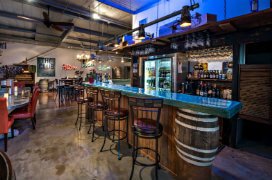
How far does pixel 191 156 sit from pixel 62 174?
1810 mm

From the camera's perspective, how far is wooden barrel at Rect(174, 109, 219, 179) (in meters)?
1.64

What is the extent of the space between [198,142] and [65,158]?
2.18 metres

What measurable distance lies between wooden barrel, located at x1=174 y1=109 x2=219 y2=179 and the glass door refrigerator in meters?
2.53

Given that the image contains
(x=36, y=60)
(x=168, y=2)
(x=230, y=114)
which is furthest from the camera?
(x=36, y=60)

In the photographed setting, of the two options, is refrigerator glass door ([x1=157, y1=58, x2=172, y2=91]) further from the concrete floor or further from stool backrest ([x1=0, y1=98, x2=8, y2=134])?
Answer: stool backrest ([x1=0, y1=98, x2=8, y2=134])

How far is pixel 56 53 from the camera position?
496 inches

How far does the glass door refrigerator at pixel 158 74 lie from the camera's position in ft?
14.5

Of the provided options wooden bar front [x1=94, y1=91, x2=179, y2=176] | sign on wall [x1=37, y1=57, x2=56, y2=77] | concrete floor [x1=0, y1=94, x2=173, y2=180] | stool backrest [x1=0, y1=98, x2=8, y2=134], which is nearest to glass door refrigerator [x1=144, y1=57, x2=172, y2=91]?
wooden bar front [x1=94, y1=91, x2=179, y2=176]

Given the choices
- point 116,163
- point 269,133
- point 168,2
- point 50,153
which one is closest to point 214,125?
point 116,163

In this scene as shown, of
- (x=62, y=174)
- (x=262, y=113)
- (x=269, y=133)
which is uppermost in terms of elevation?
(x=262, y=113)

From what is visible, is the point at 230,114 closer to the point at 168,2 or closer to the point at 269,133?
the point at 269,133

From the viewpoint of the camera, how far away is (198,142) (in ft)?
5.46

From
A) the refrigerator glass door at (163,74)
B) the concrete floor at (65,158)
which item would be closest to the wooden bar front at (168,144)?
the concrete floor at (65,158)

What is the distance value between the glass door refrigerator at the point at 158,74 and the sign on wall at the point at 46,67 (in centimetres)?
1052
